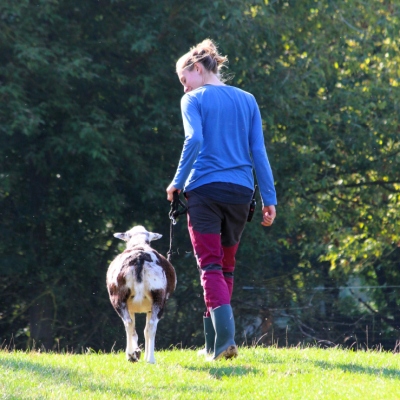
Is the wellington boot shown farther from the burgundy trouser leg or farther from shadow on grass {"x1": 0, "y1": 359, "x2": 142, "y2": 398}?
shadow on grass {"x1": 0, "y1": 359, "x2": 142, "y2": 398}

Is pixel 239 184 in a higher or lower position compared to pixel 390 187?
lower

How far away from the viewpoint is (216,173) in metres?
6.10

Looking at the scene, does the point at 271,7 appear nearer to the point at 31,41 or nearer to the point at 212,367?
the point at 31,41

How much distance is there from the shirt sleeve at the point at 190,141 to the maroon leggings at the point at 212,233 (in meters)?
0.21

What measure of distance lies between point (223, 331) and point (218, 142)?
1.32 m

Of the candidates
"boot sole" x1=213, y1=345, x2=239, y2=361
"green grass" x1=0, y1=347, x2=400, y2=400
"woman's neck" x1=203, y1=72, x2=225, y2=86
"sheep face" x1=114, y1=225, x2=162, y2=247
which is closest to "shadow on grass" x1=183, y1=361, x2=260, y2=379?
"green grass" x1=0, y1=347, x2=400, y2=400

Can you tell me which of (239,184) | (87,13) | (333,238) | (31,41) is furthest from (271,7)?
(239,184)

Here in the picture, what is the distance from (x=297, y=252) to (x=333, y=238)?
100 centimetres

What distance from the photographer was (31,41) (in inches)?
523

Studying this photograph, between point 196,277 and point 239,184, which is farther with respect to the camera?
point 196,277

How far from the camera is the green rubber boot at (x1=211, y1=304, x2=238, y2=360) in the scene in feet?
20.0

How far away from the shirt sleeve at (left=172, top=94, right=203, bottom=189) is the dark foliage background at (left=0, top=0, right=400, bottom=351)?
7033mm

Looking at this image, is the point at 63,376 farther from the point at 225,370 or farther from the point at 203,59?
→ the point at 203,59

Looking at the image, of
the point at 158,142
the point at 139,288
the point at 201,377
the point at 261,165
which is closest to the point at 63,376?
the point at 201,377
